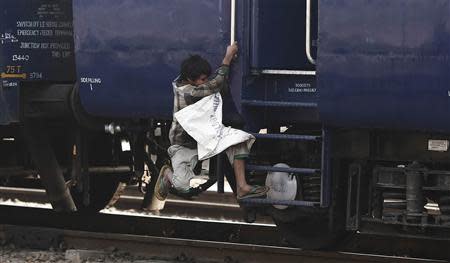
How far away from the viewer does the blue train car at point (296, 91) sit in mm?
7113

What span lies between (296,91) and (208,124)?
69 cm

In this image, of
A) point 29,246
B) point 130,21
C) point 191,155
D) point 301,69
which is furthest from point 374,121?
point 29,246

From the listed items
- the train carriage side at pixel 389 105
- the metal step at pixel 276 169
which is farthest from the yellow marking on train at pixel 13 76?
the train carriage side at pixel 389 105

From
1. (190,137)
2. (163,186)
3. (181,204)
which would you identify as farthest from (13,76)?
(181,204)

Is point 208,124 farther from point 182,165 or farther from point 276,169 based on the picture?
point 276,169

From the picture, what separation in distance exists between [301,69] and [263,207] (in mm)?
1071

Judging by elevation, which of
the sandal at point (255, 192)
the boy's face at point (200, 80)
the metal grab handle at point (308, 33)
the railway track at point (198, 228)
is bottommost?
the railway track at point (198, 228)

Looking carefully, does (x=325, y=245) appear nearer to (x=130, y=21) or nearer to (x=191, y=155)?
(x=191, y=155)

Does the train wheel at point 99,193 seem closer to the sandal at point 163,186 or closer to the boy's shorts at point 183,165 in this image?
the sandal at point 163,186

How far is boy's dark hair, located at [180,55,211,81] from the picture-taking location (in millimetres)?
7629

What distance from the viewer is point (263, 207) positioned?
8.11m

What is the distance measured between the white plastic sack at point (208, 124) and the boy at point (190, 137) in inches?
2.3

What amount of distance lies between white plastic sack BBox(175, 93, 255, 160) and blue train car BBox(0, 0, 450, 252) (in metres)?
0.16

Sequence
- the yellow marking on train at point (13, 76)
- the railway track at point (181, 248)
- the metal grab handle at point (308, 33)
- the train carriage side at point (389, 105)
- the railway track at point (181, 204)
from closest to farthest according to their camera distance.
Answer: the train carriage side at point (389, 105), the metal grab handle at point (308, 33), the railway track at point (181, 248), the yellow marking on train at point (13, 76), the railway track at point (181, 204)
